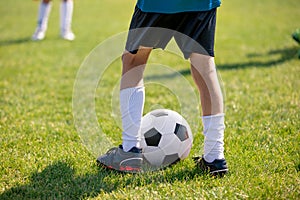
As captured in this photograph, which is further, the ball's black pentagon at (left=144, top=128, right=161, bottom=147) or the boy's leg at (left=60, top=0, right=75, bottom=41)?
the boy's leg at (left=60, top=0, right=75, bottom=41)

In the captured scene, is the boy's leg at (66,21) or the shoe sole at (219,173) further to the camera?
the boy's leg at (66,21)

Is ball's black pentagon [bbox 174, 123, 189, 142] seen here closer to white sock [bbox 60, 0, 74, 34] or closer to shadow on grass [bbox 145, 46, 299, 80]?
shadow on grass [bbox 145, 46, 299, 80]

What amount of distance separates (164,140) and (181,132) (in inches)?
5.1

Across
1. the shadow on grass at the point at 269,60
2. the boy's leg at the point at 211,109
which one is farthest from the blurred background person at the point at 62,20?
the boy's leg at the point at 211,109

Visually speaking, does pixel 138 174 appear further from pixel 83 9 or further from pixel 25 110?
pixel 83 9

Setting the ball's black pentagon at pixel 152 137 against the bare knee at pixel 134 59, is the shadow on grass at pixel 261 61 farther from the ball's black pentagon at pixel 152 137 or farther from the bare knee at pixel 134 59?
the bare knee at pixel 134 59

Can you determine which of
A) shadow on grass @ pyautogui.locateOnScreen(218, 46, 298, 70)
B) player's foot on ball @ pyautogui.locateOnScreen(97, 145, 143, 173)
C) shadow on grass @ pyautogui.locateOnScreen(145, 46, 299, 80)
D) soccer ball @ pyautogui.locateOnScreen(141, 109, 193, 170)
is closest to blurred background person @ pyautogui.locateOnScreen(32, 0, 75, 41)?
shadow on grass @ pyautogui.locateOnScreen(145, 46, 299, 80)

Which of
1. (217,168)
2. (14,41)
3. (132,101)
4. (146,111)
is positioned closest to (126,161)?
(132,101)

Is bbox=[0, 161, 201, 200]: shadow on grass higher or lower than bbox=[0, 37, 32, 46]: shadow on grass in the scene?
lower

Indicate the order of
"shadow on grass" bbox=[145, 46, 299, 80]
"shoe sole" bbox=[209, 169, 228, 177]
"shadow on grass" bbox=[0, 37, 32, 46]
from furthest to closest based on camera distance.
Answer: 1. "shadow on grass" bbox=[0, 37, 32, 46]
2. "shadow on grass" bbox=[145, 46, 299, 80]
3. "shoe sole" bbox=[209, 169, 228, 177]

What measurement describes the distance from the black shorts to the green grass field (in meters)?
0.74

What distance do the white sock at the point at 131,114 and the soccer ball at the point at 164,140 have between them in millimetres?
107

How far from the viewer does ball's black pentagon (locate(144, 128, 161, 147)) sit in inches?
104

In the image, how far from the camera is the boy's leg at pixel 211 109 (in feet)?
8.04
